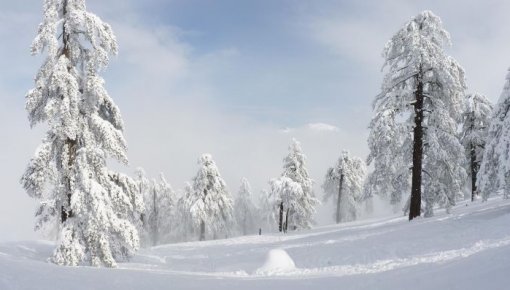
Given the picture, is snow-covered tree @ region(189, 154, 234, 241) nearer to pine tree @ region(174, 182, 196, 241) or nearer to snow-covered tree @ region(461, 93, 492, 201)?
pine tree @ region(174, 182, 196, 241)

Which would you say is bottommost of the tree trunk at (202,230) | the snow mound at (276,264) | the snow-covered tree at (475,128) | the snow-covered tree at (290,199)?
the tree trunk at (202,230)

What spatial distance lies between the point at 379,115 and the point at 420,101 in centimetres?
239

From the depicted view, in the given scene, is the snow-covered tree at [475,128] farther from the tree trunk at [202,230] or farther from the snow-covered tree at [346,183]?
the tree trunk at [202,230]

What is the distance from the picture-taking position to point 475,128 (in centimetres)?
3941

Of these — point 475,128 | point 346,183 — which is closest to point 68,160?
point 475,128

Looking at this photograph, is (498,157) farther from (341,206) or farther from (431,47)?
(341,206)

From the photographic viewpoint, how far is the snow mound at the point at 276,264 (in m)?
15.1

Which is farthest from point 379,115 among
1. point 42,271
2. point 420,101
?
point 42,271

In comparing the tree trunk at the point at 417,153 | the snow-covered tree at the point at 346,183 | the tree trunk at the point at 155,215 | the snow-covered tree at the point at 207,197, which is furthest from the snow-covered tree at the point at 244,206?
the tree trunk at the point at 417,153

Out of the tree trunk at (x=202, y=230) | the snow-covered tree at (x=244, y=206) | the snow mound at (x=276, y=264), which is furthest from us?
the snow-covered tree at (x=244, y=206)

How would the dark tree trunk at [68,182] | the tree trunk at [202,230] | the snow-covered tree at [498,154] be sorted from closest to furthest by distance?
1. the dark tree trunk at [68,182]
2. the snow-covered tree at [498,154]
3. the tree trunk at [202,230]

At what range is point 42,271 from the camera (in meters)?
10.6

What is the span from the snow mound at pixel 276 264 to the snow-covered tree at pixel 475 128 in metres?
29.3

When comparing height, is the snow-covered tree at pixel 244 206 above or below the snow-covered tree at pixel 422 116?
below
